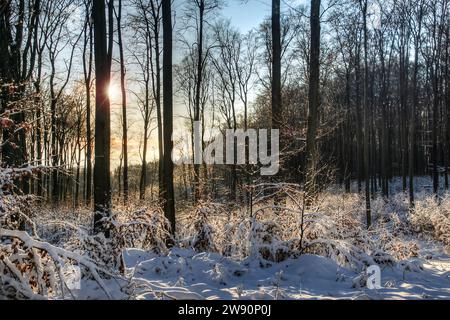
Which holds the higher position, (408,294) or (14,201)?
(14,201)

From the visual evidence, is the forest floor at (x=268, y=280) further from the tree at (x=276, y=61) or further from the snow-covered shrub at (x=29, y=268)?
the tree at (x=276, y=61)

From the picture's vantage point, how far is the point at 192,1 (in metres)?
16.8

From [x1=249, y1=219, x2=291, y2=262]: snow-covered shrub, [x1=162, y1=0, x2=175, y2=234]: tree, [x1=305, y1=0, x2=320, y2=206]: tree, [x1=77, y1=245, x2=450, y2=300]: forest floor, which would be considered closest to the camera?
[x1=77, y1=245, x2=450, y2=300]: forest floor

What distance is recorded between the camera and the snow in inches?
186

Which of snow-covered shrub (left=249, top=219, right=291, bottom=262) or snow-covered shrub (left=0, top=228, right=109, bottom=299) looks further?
snow-covered shrub (left=249, top=219, right=291, bottom=262)

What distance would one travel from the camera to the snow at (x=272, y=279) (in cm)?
473

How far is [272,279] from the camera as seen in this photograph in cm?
546

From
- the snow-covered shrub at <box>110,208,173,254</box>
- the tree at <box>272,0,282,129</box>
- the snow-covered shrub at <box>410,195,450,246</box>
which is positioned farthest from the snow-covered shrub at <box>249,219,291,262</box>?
the snow-covered shrub at <box>410,195,450,246</box>

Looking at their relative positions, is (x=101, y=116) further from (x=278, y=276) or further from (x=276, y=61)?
(x=276, y=61)

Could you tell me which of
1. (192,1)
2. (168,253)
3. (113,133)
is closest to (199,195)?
(168,253)

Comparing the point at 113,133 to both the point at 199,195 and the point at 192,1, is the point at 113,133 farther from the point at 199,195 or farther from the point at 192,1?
the point at 199,195

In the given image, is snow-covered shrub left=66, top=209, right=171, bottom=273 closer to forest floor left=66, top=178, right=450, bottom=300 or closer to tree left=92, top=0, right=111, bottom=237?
forest floor left=66, top=178, right=450, bottom=300

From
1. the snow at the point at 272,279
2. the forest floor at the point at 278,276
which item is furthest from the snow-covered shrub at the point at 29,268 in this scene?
the snow at the point at 272,279
